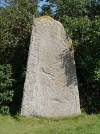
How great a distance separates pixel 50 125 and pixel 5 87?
278 centimetres

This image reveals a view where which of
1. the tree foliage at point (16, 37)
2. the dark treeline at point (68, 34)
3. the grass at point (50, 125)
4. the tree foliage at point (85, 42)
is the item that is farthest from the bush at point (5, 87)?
the tree foliage at point (85, 42)

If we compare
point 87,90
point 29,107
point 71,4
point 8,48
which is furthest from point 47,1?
point 29,107

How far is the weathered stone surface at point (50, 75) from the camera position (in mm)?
15242

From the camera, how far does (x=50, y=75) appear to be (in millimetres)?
15453

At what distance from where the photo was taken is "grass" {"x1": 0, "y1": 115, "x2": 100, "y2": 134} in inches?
495

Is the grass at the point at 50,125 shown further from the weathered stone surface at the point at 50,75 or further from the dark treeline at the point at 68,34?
the dark treeline at the point at 68,34

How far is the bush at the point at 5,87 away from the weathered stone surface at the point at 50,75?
3.00 ft

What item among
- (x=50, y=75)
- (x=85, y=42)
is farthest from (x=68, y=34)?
(x=50, y=75)

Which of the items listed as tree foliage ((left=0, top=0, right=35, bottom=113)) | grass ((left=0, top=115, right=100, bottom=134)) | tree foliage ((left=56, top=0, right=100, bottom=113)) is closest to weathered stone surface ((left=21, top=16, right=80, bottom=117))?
grass ((left=0, top=115, right=100, bottom=134))

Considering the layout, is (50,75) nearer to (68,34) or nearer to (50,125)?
(68,34)

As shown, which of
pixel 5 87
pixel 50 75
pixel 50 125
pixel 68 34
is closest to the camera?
pixel 50 125

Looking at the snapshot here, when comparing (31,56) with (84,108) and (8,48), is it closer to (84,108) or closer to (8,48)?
(8,48)

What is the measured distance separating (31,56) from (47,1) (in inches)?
156

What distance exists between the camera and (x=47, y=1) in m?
18.4
